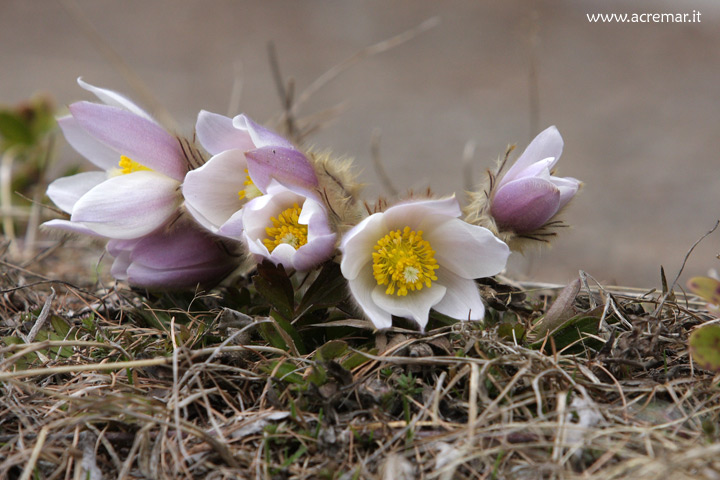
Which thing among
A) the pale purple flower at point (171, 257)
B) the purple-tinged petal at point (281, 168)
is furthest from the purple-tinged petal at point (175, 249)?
the purple-tinged petal at point (281, 168)

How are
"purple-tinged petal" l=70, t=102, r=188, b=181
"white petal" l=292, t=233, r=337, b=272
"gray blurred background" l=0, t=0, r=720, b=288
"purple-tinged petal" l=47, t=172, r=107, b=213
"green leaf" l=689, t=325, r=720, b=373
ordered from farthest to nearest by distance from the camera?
"gray blurred background" l=0, t=0, r=720, b=288, "purple-tinged petal" l=47, t=172, r=107, b=213, "purple-tinged petal" l=70, t=102, r=188, b=181, "white petal" l=292, t=233, r=337, b=272, "green leaf" l=689, t=325, r=720, b=373

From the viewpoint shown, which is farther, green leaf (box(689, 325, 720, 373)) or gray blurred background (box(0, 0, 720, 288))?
gray blurred background (box(0, 0, 720, 288))

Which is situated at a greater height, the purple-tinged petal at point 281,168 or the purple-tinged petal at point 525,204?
the purple-tinged petal at point 281,168

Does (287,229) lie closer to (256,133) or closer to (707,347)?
(256,133)

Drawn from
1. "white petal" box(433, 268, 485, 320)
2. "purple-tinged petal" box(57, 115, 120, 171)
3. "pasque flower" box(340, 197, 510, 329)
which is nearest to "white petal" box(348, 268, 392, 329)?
"pasque flower" box(340, 197, 510, 329)

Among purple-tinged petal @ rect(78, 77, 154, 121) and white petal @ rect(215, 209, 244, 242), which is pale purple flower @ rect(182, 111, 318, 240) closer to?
white petal @ rect(215, 209, 244, 242)

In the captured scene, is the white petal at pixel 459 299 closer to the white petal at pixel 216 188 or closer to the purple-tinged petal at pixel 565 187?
the purple-tinged petal at pixel 565 187
